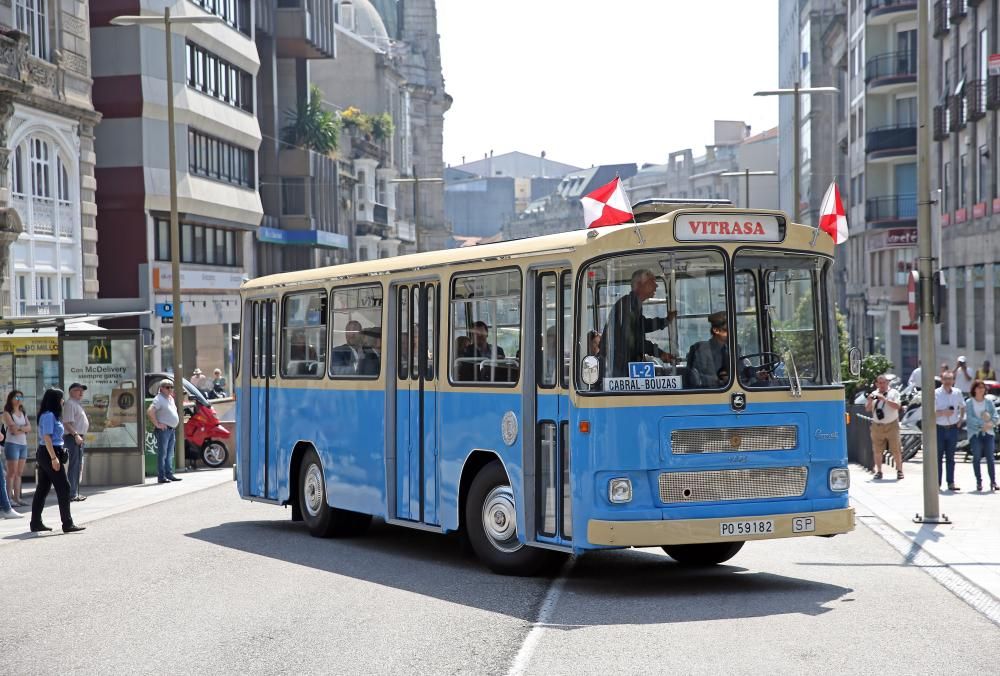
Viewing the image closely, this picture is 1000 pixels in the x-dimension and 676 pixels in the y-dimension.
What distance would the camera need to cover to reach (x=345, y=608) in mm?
12125

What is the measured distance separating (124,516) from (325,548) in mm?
5609

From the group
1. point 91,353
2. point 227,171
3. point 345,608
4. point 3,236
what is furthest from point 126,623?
point 227,171

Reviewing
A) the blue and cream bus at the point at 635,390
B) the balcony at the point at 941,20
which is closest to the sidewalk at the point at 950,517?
the blue and cream bus at the point at 635,390

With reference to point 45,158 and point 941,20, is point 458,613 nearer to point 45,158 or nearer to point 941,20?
point 45,158

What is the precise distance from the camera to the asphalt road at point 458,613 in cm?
989

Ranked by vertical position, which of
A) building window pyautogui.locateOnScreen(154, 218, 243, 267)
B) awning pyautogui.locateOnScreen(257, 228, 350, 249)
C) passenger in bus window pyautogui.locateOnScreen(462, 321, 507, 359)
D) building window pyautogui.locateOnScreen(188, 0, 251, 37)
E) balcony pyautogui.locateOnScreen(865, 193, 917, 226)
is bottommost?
passenger in bus window pyautogui.locateOnScreen(462, 321, 507, 359)

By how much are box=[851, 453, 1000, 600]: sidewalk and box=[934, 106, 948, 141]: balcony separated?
81.7ft

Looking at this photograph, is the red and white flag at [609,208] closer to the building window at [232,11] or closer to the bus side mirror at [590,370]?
the bus side mirror at [590,370]

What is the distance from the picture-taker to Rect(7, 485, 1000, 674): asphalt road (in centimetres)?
989

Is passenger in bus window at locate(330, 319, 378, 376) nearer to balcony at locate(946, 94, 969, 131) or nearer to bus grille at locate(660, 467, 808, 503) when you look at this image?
bus grille at locate(660, 467, 808, 503)

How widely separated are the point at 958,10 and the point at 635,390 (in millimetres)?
38645

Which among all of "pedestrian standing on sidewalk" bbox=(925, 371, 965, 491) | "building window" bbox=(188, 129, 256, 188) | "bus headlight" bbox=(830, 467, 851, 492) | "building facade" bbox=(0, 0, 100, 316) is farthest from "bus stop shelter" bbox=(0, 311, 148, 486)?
"building window" bbox=(188, 129, 256, 188)

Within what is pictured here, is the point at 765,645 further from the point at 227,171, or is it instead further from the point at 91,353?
the point at 227,171

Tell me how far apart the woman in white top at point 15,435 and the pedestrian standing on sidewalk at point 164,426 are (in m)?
5.44
